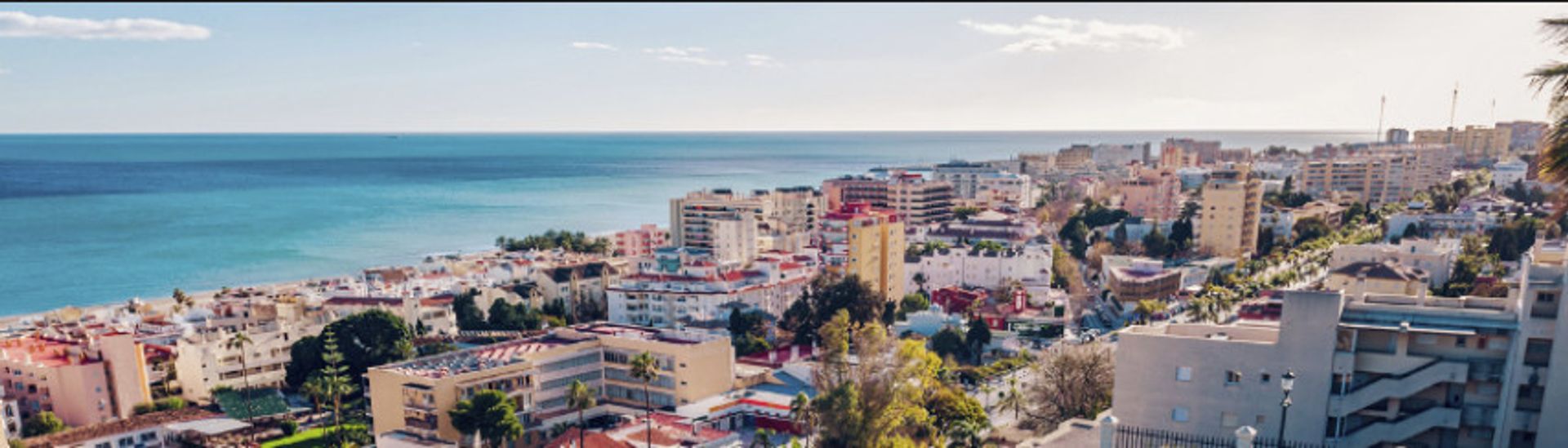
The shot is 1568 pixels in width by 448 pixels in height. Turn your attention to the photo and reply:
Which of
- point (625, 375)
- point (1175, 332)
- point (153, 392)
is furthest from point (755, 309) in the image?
point (1175, 332)

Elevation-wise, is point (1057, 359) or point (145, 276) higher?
point (1057, 359)

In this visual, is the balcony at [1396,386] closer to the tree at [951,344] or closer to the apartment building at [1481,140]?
the tree at [951,344]

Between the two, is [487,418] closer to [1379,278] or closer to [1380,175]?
[1379,278]

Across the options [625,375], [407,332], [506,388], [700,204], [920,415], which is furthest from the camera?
[700,204]

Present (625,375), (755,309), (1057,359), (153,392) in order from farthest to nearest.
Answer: (755,309)
(153,392)
(625,375)
(1057,359)

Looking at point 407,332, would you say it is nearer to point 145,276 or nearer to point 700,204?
point 700,204

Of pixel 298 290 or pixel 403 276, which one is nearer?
pixel 298 290

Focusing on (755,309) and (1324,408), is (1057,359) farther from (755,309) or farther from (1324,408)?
(755,309)

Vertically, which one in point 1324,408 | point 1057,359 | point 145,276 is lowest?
point 145,276
